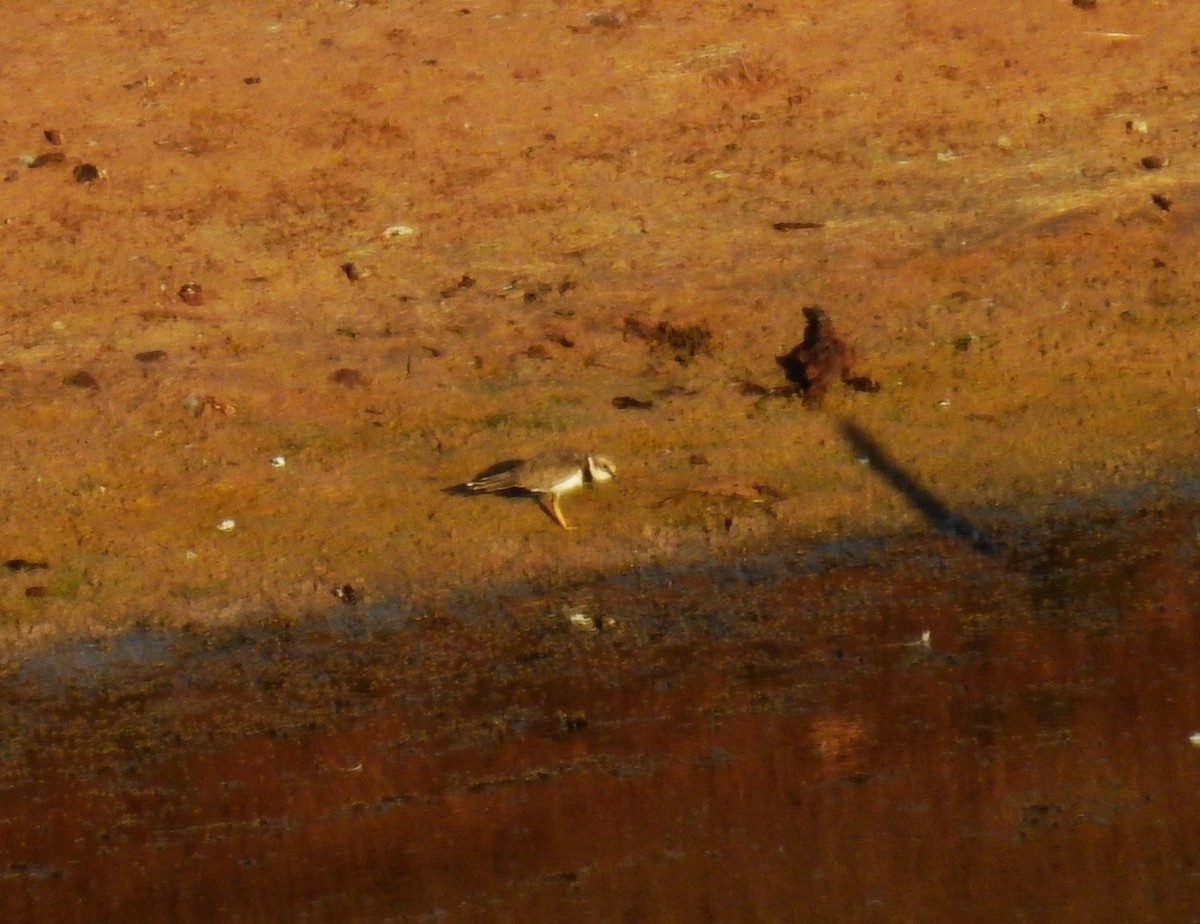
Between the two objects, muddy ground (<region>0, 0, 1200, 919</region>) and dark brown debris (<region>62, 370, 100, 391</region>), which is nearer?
muddy ground (<region>0, 0, 1200, 919</region>)

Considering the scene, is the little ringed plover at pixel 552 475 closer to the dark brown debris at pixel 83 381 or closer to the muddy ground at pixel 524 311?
the muddy ground at pixel 524 311

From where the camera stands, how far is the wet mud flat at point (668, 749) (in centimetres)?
524

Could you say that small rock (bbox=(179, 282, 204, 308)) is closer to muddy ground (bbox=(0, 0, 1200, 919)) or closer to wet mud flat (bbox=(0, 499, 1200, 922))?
muddy ground (bbox=(0, 0, 1200, 919))

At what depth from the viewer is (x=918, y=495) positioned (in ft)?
22.7

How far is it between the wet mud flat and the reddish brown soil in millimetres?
324

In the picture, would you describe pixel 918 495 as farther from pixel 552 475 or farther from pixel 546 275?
pixel 546 275

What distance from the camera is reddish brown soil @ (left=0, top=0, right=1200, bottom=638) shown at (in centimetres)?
693

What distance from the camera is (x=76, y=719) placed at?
241 inches

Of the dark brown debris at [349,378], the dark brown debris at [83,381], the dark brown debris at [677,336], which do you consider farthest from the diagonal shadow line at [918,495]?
the dark brown debris at [83,381]

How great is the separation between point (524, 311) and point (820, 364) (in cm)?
137

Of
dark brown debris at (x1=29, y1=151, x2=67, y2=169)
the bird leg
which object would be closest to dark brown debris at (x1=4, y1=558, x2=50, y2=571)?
the bird leg

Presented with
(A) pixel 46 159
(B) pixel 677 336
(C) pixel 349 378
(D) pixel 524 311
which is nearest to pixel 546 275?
(D) pixel 524 311

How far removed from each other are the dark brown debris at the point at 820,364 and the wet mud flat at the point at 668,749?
93 cm

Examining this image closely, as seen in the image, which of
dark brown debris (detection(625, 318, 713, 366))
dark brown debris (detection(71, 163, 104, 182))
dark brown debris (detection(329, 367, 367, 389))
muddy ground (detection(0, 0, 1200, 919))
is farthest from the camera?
dark brown debris (detection(71, 163, 104, 182))
